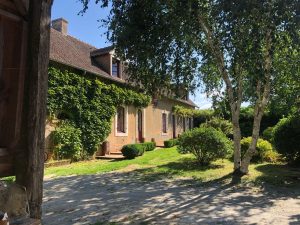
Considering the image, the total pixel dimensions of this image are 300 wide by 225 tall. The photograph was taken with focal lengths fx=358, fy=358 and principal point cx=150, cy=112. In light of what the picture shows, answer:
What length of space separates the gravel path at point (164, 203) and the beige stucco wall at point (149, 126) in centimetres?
919

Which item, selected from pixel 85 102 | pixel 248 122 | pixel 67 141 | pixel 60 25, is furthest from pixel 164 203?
A: pixel 248 122

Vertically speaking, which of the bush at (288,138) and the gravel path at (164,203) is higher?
the bush at (288,138)

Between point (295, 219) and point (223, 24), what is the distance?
16.6 feet

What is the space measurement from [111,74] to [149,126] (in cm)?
618

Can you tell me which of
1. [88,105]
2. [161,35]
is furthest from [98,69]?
[161,35]

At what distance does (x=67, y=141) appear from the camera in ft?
55.0

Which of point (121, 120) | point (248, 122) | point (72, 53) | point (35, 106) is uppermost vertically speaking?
point (72, 53)

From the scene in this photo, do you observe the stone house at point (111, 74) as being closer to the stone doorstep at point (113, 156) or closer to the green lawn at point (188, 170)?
the stone doorstep at point (113, 156)

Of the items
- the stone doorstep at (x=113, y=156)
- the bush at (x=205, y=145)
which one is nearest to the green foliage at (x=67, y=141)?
the stone doorstep at (x=113, y=156)

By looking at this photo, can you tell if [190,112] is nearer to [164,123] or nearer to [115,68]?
[164,123]

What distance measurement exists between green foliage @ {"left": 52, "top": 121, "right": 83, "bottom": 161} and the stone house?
8.50 ft

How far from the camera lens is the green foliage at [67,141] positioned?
53.9 feet

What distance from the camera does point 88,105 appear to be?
59.5ft

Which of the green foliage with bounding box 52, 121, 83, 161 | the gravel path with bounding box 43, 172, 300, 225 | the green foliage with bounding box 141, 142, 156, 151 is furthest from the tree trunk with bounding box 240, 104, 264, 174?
the green foliage with bounding box 141, 142, 156, 151
